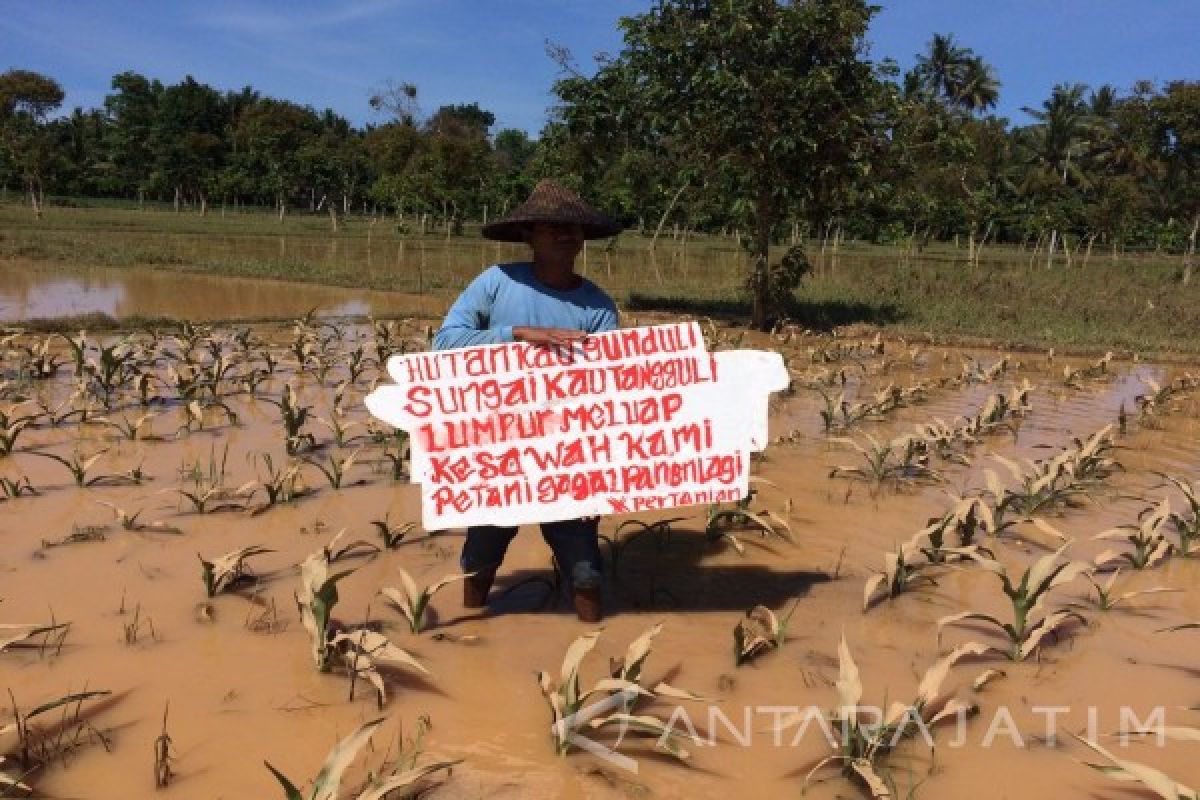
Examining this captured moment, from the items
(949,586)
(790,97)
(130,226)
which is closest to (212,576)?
(949,586)

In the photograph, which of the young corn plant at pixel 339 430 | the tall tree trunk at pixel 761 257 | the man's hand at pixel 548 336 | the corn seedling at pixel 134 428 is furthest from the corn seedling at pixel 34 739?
the tall tree trunk at pixel 761 257

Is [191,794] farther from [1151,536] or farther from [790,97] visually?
[790,97]

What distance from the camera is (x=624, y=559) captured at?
13.6 feet

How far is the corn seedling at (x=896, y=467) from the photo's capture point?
17.3ft

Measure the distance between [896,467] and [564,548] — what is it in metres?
2.95

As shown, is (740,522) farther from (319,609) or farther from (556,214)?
(319,609)

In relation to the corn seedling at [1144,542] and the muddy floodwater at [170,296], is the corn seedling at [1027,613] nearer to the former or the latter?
the corn seedling at [1144,542]

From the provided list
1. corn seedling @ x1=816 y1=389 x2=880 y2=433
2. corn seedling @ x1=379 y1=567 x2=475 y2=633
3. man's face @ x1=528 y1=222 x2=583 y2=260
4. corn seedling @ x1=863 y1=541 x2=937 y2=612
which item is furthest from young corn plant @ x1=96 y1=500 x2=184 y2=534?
corn seedling @ x1=816 y1=389 x2=880 y2=433

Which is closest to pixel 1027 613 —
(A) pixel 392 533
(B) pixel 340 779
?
(B) pixel 340 779

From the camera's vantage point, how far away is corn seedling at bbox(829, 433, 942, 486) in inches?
207

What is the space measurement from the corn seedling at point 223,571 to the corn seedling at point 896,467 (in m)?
3.45

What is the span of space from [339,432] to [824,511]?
3148 mm

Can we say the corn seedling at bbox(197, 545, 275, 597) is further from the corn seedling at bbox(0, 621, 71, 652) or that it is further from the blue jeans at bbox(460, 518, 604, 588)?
the blue jeans at bbox(460, 518, 604, 588)

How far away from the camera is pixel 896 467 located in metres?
5.49
